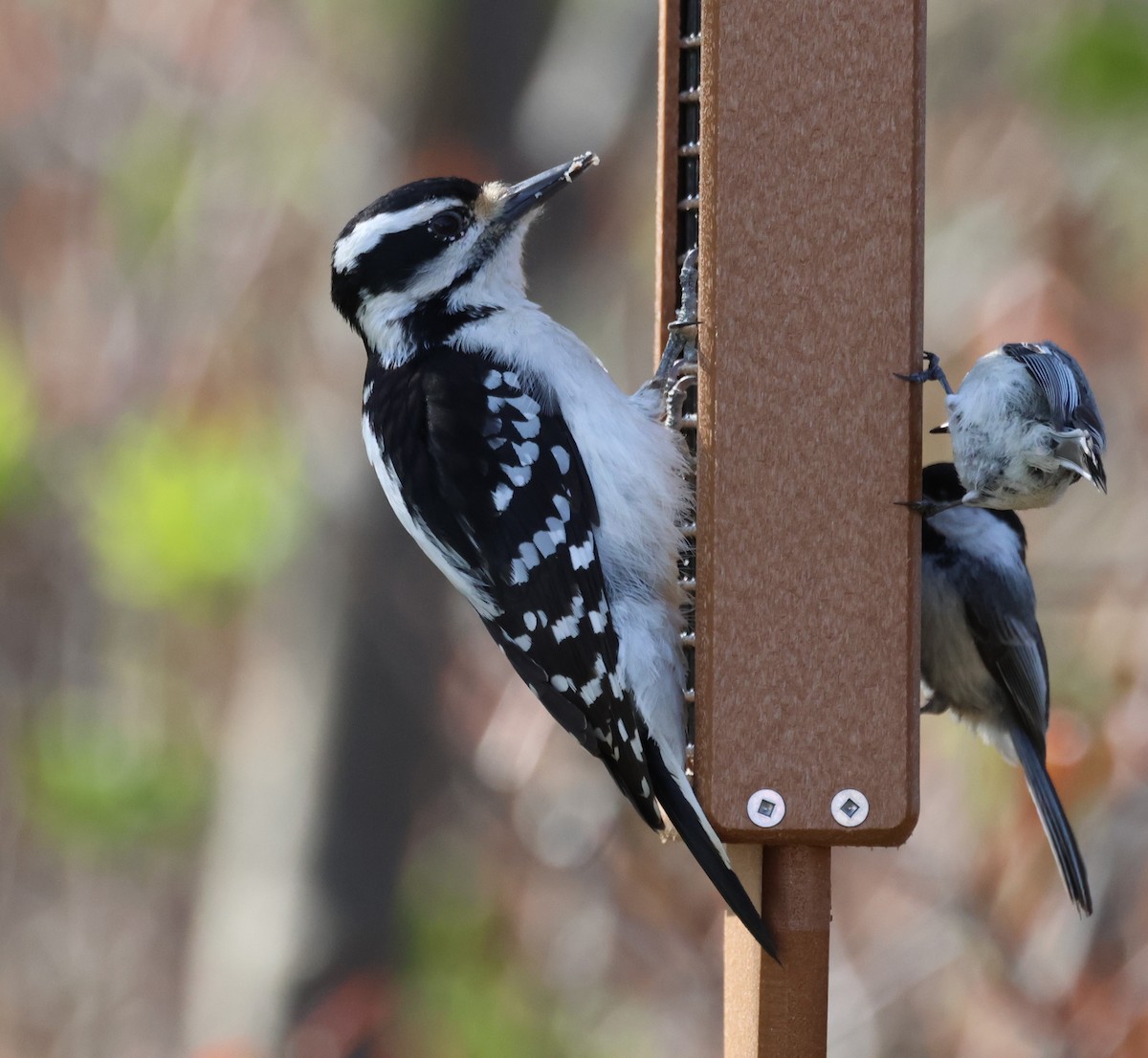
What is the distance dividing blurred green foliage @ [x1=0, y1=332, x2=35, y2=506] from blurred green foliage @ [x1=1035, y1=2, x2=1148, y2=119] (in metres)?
3.93

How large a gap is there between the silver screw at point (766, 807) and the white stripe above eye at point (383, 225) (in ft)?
4.23

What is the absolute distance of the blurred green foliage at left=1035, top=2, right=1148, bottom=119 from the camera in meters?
5.01

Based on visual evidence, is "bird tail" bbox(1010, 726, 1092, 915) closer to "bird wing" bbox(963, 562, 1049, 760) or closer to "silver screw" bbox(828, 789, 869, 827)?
"bird wing" bbox(963, 562, 1049, 760)

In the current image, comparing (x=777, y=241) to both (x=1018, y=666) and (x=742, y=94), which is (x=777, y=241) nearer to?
(x=742, y=94)

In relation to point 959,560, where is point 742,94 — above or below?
above

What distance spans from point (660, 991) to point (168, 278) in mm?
3247

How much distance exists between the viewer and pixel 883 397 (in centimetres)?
245

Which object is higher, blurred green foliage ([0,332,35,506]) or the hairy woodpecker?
blurred green foliage ([0,332,35,506])

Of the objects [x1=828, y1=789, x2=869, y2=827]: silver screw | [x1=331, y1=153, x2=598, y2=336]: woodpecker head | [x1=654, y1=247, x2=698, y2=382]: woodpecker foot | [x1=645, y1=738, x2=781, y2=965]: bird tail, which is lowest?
[x1=645, y1=738, x2=781, y2=965]: bird tail

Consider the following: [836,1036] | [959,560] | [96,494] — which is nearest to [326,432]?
[96,494]

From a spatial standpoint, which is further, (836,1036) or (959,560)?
(836,1036)

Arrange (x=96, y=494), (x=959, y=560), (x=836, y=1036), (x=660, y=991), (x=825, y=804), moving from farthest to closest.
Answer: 1. (x=96, y=494)
2. (x=660, y=991)
3. (x=836, y=1036)
4. (x=959, y=560)
5. (x=825, y=804)

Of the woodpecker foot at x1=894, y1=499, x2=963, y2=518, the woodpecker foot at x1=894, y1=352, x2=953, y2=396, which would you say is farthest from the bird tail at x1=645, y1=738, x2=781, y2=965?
the woodpecker foot at x1=894, y1=352, x2=953, y2=396

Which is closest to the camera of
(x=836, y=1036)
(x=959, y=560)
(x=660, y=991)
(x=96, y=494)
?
(x=959, y=560)
